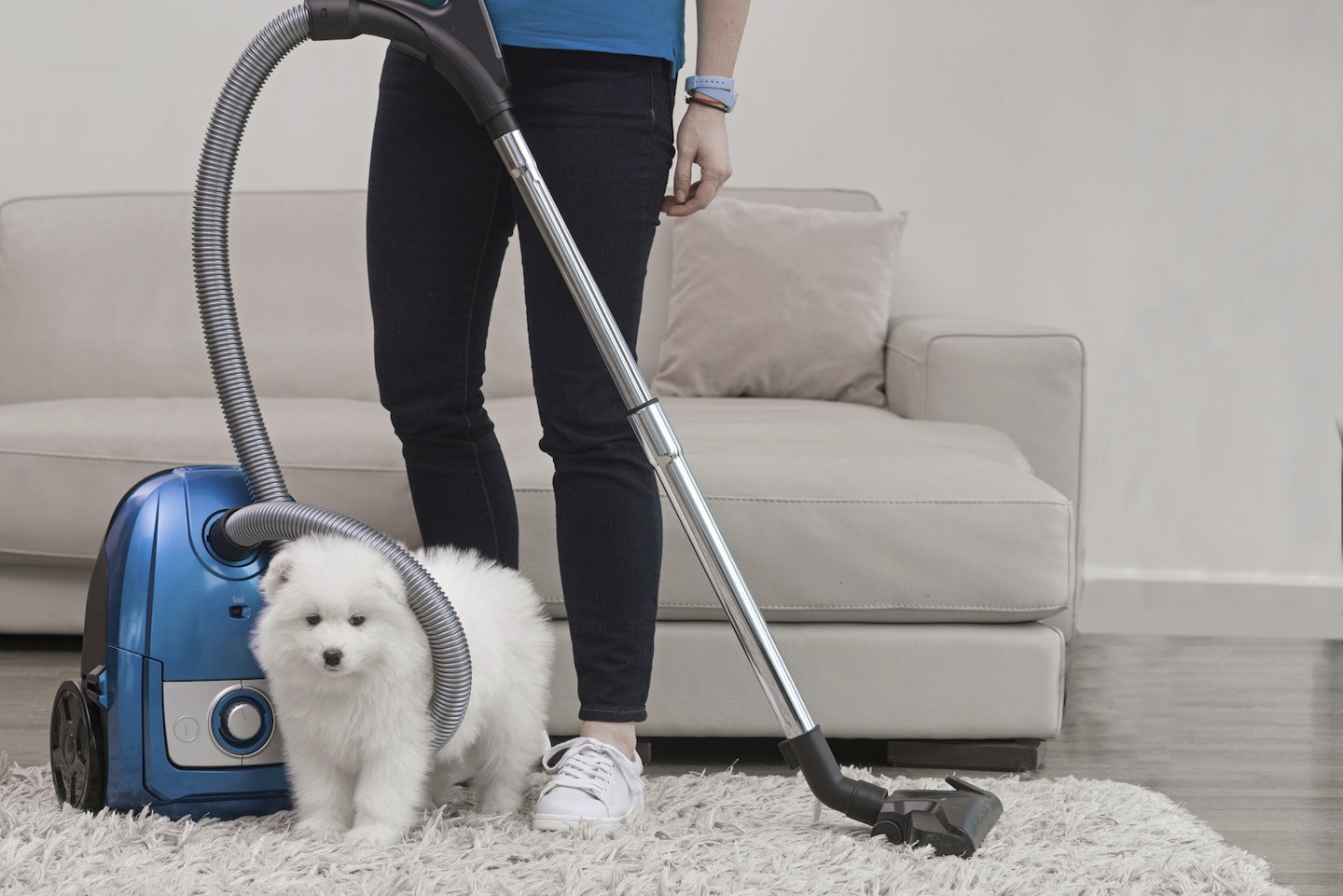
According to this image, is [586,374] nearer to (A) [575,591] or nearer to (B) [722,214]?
(A) [575,591]

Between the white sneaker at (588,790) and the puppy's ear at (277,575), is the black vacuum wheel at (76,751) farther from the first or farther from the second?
the white sneaker at (588,790)

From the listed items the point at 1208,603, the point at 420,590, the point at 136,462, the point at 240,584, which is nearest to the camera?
the point at 420,590

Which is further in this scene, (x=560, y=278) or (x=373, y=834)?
(x=560, y=278)

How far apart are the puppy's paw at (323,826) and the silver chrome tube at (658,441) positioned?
1.41 feet

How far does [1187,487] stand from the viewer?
9.63 ft

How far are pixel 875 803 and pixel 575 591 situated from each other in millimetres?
373

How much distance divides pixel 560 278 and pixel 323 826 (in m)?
0.59

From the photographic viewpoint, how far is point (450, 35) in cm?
120

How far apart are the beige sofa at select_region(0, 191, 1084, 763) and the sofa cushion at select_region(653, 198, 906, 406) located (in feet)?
0.26

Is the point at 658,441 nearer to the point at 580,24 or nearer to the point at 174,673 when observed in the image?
the point at 580,24

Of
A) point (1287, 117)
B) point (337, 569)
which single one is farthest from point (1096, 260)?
point (337, 569)

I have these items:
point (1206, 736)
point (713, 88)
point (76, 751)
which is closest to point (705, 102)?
point (713, 88)

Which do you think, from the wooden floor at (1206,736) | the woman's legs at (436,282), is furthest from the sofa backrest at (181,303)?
the woman's legs at (436,282)

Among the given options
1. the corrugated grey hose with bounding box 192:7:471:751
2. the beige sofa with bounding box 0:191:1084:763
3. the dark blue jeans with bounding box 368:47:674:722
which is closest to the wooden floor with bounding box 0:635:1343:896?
the beige sofa with bounding box 0:191:1084:763
